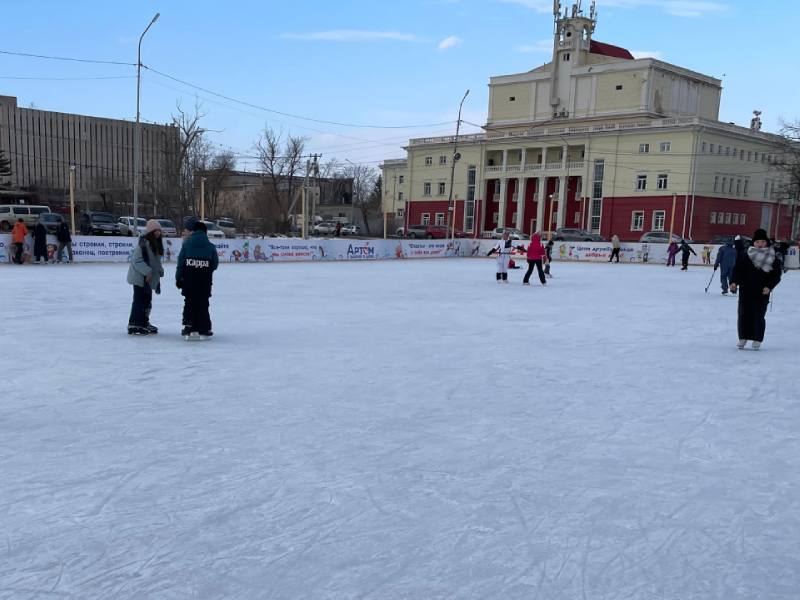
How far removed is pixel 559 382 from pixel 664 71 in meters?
63.1

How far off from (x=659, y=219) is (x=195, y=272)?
54230mm

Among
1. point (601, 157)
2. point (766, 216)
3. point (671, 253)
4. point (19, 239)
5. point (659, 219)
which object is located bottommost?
point (19, 239)

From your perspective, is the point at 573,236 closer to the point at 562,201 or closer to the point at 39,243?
the point at 562,201

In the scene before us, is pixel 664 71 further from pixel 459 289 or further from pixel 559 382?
pixel 559 382

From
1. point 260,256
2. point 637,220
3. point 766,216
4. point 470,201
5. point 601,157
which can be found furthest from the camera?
point 470,201

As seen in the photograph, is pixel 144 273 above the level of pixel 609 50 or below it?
below

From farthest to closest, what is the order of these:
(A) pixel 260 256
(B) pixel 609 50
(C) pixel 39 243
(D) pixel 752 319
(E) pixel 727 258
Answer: (B) pixel 609 50 < (A) pixel 260 256 < (C) pixel 39 243 < (E) pixel 727 258 < (D) pixel 752 319

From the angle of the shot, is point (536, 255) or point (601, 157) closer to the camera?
point (536, 255)

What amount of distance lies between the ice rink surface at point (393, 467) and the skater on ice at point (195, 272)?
0.44 metres

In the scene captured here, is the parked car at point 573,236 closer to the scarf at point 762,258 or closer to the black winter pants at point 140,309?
the scarf at point 762,258

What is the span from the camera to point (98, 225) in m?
38.1

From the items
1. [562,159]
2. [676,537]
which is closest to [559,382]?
[676,537]

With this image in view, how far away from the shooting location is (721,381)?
305 inches

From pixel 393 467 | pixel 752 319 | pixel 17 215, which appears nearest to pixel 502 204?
pixel 17 215
